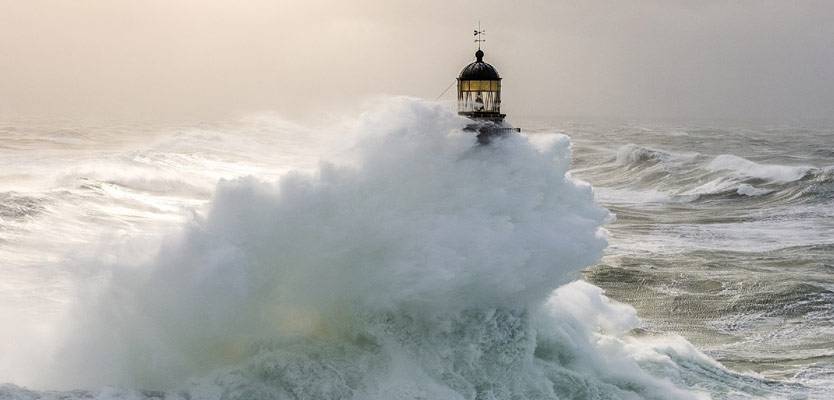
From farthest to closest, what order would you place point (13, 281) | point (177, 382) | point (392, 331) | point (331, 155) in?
point (13, 281)
point (331, 155)
point (392, 331)
point (177, 382)

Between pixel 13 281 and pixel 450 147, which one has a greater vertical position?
pixel 450 147

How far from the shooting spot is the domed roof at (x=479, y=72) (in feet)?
38.8

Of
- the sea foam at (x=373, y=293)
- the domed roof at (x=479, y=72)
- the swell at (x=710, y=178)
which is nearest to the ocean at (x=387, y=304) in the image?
the sea foam at (x=373, y=293)

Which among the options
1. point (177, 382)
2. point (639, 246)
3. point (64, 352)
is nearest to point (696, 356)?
point (177, 382)

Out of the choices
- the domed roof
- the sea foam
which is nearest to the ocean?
the sea foam

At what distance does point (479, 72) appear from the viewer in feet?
38.9

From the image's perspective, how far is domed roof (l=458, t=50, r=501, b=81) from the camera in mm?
11822

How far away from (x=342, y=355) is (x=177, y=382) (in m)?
1.70

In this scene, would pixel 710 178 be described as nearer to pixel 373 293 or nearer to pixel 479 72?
pixel 479 72

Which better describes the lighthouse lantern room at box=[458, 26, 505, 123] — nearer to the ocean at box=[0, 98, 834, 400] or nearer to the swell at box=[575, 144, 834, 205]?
the ocean at box=[0, 98, 834, 400]


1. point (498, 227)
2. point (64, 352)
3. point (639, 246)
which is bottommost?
point (639, 246)

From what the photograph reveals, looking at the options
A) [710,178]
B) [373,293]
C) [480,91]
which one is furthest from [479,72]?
[710,178]

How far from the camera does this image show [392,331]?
30.8ft

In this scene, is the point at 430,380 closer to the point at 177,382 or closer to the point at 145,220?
the point at 177,382
